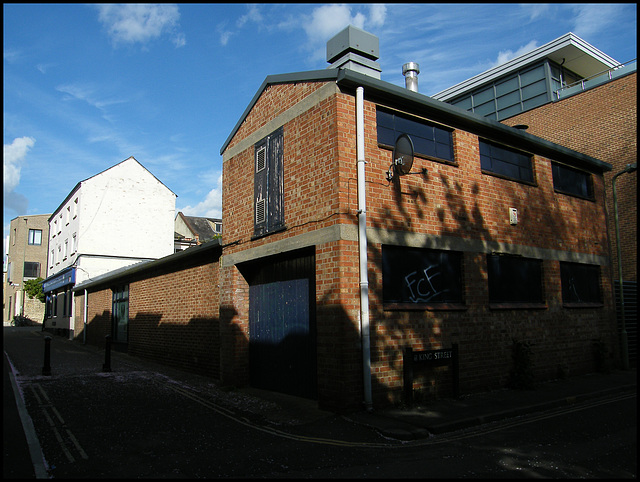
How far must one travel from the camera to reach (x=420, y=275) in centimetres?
898

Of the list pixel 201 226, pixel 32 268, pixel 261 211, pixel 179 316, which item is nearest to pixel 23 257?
pixel 32 268

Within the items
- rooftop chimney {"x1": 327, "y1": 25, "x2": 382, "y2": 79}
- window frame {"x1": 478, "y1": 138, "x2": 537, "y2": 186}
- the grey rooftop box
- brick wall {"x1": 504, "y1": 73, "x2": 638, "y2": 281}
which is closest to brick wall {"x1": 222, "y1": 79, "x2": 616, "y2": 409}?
window frame {"x1": 478, "y1": 138, "x2": 537, "y2": 186}

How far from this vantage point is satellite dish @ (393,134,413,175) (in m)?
8.29

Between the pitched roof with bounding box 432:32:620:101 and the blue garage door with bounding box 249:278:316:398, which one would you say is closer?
the blue garage door with bounding box 249:278:316:398

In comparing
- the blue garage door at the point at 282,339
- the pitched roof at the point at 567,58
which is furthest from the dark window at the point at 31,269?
the blue garage door at the point at 282,339

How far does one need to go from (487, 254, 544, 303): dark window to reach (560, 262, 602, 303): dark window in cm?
115

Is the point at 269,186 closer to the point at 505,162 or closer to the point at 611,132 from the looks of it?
the point at 505,162

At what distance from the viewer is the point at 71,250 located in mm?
29156

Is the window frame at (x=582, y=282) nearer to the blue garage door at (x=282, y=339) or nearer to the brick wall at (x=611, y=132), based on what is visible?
the brick wall at (x=611, y=132)

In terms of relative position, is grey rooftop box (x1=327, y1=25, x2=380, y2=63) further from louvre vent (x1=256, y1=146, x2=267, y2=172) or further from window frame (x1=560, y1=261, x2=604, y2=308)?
window frame (x1=560, y1=261, x2=604, y2=308)

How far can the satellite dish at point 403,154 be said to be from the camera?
8.29 m

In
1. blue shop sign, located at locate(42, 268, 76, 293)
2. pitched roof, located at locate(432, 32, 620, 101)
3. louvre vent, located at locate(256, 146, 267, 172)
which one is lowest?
blue shop sign, located at locate(42, 268, 76, 293)

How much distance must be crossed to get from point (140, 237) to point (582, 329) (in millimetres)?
24538

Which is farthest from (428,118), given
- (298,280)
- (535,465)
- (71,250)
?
(71,250)
